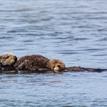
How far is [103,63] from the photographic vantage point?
2073 centimetres

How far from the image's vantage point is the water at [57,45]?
54.9ft

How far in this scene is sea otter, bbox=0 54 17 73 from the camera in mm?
19188

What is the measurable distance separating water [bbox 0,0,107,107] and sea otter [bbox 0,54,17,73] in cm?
49

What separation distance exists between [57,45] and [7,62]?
18.9 feet

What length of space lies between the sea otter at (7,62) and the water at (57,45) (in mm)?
493

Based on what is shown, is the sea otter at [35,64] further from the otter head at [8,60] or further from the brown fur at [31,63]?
the otter head at [8,60]

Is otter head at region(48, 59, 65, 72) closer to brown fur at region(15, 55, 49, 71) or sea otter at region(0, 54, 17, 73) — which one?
brown fur at region(15, 55, 49, 71)

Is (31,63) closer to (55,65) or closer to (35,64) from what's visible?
(35,64)

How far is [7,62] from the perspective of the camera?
19141 millimetres

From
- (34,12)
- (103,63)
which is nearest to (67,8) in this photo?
(34,12)

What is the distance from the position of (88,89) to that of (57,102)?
1.29 m

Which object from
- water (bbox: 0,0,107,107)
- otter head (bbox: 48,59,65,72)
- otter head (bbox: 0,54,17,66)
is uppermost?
otter head (bbox: 0,54,17,66)

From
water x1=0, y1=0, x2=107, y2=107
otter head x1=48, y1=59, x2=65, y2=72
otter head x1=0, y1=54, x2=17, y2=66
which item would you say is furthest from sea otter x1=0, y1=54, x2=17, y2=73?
otter head x1=48, y1=59, x2=65, y2=72

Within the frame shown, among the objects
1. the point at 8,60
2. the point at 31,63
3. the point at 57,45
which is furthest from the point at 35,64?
the point at 57,45
